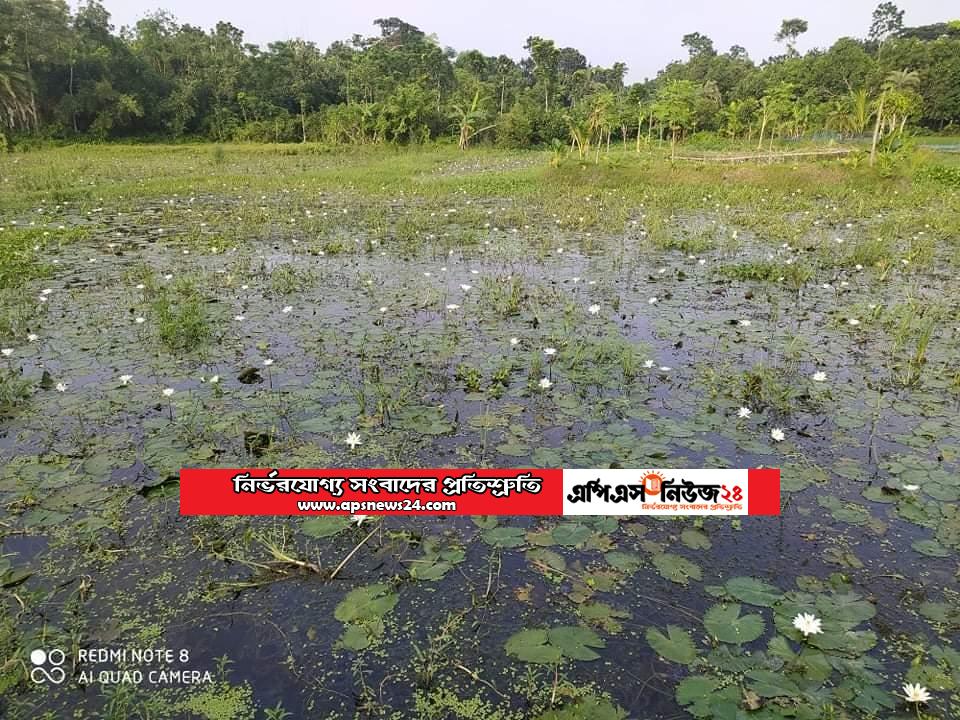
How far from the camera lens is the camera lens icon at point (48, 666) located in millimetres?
2480

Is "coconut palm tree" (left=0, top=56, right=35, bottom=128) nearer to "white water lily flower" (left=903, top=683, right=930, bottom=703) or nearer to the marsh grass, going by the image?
the marsh grass

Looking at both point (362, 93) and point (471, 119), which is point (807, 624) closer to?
point (471, 119)

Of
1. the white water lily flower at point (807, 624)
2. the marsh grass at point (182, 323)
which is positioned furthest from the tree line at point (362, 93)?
the white water lily flower at point (807, 624)

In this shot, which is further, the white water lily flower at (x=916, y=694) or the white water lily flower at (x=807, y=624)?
the white water lily flower at (x=807, y=624)

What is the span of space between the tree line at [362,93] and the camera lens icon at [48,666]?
69.9 feet

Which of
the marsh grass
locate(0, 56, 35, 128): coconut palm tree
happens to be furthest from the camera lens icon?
locate(0, 56, 35, 128): coconut palm tree

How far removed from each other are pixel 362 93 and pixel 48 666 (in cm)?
4293

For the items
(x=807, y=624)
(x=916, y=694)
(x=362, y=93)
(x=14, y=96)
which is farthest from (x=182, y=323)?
(x=362, y=93)

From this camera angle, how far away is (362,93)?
133 feet

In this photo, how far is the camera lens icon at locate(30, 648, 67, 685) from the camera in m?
2.48

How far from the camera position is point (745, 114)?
41.3 metres

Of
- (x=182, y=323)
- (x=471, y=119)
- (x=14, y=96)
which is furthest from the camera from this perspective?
(x=471, y=119)

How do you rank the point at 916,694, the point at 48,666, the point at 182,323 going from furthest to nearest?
1. the point at 182,323
2. the point at 48,666
3. the point at 916,694

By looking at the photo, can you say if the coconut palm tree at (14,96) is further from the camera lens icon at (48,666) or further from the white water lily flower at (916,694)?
the white water lily flower at (916,694)
